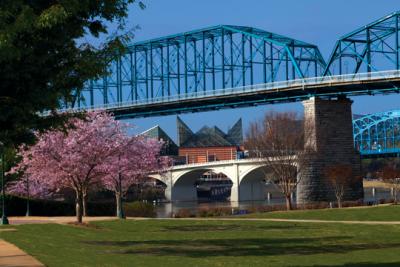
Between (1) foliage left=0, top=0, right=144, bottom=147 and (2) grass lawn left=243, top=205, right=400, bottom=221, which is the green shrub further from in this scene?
(1) foliage left=0, top=0, right=144, bottom=147

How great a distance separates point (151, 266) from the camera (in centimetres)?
1755

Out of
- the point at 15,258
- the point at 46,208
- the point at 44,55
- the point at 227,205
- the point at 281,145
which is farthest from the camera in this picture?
the point at 227,205

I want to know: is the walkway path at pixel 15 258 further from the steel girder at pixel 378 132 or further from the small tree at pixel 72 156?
the steel girder at pixel 378 132

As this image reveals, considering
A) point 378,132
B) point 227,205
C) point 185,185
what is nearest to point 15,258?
point 227,205

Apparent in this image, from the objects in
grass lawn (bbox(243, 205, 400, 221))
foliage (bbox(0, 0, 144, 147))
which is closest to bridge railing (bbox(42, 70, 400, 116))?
grass lawn (bbox(243, 205, 400, 221))

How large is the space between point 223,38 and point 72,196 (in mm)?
47897

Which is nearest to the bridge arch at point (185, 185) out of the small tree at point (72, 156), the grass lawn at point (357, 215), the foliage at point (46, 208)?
the foliage at point (46, 208)

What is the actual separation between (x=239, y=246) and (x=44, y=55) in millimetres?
14563

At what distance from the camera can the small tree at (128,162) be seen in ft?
147

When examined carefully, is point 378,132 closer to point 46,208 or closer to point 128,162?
point 46,208

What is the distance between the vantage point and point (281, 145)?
68.4 m

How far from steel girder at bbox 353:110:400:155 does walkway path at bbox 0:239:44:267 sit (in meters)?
136

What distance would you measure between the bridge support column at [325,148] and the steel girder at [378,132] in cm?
7228

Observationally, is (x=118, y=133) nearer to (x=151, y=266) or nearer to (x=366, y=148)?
(x=151, y=266)
